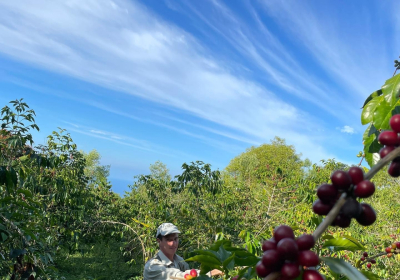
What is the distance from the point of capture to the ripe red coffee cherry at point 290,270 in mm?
510

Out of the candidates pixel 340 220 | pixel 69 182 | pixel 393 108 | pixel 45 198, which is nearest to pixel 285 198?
pixel 69 182

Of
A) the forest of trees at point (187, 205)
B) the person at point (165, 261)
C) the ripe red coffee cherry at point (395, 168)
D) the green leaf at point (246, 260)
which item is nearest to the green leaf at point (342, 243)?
the green leaf at point (246, 260)

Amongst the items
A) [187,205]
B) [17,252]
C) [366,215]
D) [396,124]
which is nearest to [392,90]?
[396,124]

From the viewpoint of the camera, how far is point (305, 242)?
0.54 metres

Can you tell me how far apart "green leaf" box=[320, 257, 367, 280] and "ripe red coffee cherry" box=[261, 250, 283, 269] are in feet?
0.39

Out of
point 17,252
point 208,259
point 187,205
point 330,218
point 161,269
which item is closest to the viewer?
point 330,218

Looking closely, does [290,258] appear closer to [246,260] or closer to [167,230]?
[246,260]

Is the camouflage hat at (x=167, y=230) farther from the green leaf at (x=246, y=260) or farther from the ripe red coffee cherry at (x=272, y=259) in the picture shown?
the ripe red coffee cherry at (x=272, y=259)

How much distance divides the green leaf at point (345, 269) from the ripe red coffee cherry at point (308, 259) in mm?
69

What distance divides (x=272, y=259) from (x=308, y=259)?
0.06 m

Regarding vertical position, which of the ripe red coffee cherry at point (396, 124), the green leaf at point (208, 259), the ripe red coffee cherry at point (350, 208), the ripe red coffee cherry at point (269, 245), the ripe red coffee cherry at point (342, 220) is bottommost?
the green leaf at point (208, 259)

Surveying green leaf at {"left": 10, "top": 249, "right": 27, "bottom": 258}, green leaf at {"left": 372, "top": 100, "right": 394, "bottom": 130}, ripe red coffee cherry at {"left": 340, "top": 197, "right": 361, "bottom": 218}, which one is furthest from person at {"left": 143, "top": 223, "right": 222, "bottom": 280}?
ripe red coffee cherry at {"left": 340, "top": 197, "right": 361, "bottom": 218}

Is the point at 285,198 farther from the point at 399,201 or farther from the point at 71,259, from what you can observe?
the point at 71,259

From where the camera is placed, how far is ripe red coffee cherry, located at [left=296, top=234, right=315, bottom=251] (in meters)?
0.53
